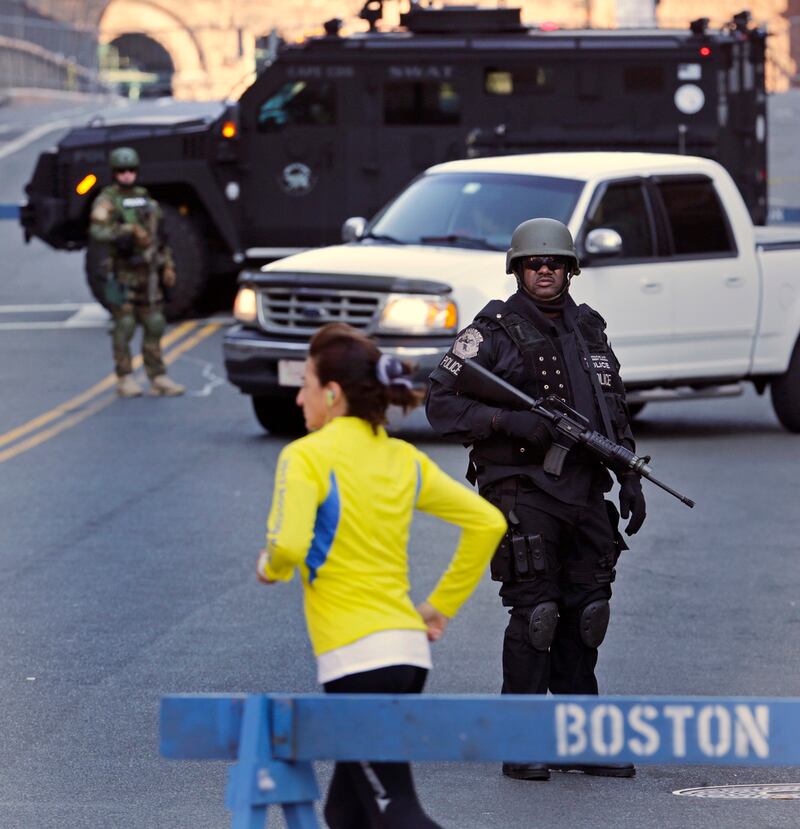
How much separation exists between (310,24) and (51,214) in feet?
186

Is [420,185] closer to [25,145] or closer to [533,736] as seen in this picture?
[533,736]

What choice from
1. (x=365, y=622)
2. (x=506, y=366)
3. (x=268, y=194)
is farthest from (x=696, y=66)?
(x=365, y=622)

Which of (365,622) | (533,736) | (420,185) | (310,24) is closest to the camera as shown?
(533,736)

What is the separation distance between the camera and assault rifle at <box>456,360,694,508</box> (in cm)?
669

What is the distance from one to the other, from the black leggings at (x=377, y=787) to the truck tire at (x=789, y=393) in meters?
10.6

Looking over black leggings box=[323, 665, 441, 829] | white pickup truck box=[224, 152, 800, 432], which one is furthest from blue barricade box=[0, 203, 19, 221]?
black leggings box=[323, 665, 441, 829]

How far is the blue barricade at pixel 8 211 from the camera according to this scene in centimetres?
3228

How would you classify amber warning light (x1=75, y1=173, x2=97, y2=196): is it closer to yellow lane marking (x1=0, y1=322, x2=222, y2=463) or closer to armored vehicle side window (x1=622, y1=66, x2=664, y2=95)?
yellow lane marking (x1=0, y1=322, x2=222, y2=463)

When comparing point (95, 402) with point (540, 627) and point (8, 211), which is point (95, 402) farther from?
point (8, 211)

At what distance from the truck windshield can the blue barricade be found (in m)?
17.9

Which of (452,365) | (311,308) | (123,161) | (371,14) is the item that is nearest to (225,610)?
(452,365)

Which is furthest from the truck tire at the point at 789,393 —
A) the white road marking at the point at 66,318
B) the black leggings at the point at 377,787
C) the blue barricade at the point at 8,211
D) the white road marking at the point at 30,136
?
the white road marking at the point at 30,136

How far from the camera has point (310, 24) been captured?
254ft

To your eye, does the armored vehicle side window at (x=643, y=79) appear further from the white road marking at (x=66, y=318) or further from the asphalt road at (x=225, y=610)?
the asphalt road at (x=225, y=610)
